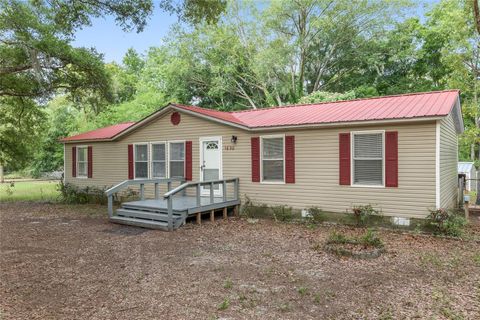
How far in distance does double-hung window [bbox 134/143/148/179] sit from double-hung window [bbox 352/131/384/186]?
7218 millimetres

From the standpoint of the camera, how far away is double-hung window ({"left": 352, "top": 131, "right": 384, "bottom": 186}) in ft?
26.7

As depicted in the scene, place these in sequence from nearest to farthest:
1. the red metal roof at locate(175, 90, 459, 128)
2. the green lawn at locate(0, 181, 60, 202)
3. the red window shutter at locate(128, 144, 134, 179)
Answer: the red metal roof at locate(175, 90, 459, 128)
the red window shutter at locate(128, 144, 134, 179)
the green lawn at locate(0, 181, 60, 202)

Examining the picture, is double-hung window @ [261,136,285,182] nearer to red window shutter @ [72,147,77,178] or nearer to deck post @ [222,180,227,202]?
deck post @ [222,180,227,202]

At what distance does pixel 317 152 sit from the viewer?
8.96 metres

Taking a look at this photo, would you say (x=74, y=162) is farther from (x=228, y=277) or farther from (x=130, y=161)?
(x=228, y=277)

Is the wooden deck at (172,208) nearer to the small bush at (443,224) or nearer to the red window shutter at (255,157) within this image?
the red window shutter at (255,157)

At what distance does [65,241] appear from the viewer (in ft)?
24.0

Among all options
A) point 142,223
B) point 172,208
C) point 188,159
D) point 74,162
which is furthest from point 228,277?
point 74,162

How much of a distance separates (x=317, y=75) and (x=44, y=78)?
2014 centimetres

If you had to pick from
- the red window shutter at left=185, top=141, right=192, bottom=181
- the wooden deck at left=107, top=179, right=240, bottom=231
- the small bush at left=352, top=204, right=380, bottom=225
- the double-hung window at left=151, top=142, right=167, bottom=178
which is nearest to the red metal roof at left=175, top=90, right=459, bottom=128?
the red window shutter at left=185, top=141, right=192, bottom=181

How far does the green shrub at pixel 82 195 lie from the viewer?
13539mm

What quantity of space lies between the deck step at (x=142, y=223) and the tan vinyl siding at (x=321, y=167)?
2.59m

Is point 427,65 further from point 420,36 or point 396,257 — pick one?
point 396,257

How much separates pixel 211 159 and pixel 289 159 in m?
2.63
